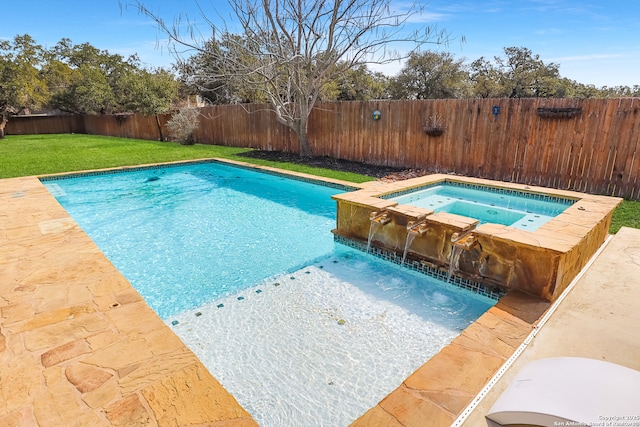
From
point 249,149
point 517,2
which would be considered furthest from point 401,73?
point 249,149

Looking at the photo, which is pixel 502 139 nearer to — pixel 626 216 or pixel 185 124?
pixel 626 216

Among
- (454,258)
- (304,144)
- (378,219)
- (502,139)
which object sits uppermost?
(502,139)

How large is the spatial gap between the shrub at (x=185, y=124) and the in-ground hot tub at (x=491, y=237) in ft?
40.5

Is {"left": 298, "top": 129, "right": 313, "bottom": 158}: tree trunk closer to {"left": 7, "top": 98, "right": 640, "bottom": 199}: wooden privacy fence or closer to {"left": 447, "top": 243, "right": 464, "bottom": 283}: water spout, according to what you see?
{"left": 7, "top": 98, "right": 640, "bottom": 199}: wooden privacy fence

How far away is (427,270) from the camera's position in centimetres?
409

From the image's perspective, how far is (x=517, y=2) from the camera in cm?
1152

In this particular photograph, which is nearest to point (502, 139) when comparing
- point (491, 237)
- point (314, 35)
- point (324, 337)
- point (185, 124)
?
point (491, 237)

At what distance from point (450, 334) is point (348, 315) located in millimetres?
900

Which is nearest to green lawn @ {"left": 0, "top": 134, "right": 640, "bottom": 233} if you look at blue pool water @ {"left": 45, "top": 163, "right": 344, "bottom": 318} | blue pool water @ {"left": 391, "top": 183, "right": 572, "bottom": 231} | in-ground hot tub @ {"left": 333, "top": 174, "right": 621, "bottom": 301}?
blue pool water @ {"left": 45, "top": 163, "right": 344, "bottom": 318}

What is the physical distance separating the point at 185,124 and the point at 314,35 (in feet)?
26.9

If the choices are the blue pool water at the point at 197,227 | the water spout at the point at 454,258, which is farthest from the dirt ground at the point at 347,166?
the water spout at the point at 454,258

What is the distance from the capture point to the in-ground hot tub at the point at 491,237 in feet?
10.4

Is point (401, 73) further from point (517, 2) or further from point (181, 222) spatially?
point (181, 222)

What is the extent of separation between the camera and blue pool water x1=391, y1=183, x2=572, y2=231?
213 inches
